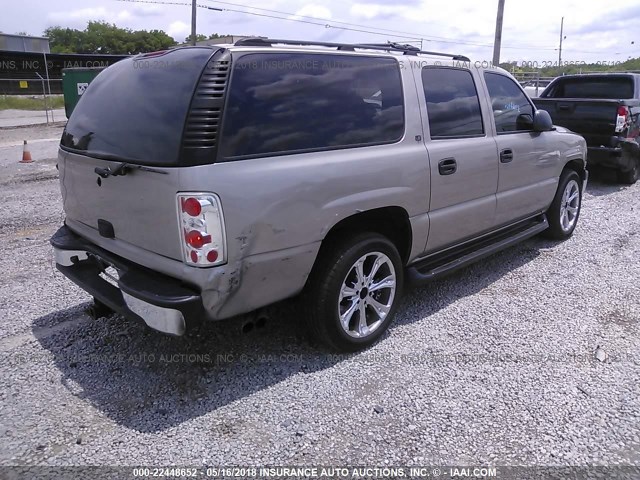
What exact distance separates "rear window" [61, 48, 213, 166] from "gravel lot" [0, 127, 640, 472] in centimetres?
137

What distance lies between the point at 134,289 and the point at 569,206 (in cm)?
509

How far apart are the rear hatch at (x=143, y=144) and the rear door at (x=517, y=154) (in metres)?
2.73

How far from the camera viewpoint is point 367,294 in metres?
3.66

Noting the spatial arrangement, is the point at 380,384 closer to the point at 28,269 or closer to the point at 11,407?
the point at 11,407

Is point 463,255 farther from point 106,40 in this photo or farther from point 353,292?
point 106,40

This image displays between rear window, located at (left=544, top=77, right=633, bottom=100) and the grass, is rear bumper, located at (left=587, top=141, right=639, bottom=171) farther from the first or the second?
the grass

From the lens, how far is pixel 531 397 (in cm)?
319

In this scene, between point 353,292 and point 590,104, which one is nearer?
point 353,292

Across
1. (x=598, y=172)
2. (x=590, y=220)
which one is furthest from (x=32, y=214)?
(x=598, y=172)

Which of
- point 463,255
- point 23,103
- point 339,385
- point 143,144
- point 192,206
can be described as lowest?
point 339,385

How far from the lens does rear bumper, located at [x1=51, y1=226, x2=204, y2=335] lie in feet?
9.10

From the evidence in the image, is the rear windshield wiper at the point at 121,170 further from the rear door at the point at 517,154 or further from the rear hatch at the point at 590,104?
the rear hatch at the point at 590,104

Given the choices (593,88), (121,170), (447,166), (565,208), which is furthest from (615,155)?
(121,170)

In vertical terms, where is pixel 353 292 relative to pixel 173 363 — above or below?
above
